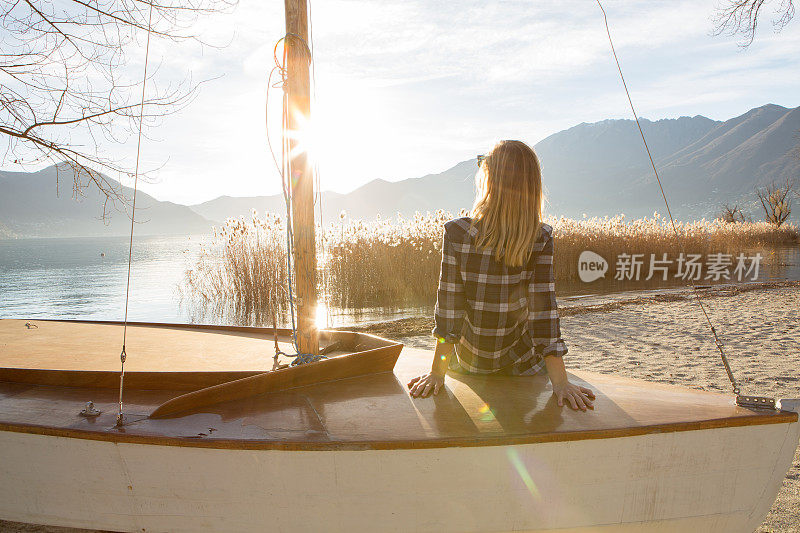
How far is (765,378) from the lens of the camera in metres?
4.03

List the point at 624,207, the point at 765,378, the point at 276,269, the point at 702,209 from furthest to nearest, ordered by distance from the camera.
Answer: the point at 624,207 < the point at 702,209 < the point at 276,269 < the point at 765,378

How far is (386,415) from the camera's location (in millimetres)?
1786

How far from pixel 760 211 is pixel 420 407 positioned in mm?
160648

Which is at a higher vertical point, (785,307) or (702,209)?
(702,209)

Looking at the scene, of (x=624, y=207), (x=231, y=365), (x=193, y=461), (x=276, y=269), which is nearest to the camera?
(x=193, y=461)

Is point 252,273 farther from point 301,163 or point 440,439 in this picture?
point 440,439

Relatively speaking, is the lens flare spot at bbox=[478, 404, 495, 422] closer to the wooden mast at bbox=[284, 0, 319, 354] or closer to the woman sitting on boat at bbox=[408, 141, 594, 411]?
the woman sitting on boat at bbox=[408, 141, 594, 411]

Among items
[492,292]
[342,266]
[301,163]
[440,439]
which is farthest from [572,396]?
[342,266]

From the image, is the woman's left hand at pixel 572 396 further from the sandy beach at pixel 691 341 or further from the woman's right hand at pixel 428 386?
the sandy beach at pixel 691 341

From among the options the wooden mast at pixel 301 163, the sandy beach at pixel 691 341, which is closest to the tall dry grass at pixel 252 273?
the sandy beach at pixel 691 341

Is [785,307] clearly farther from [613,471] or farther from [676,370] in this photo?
[613,471]

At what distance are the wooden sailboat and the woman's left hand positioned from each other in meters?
0.04

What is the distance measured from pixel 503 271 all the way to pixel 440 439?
0.68m

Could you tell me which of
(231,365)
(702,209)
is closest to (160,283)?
(231,365)
